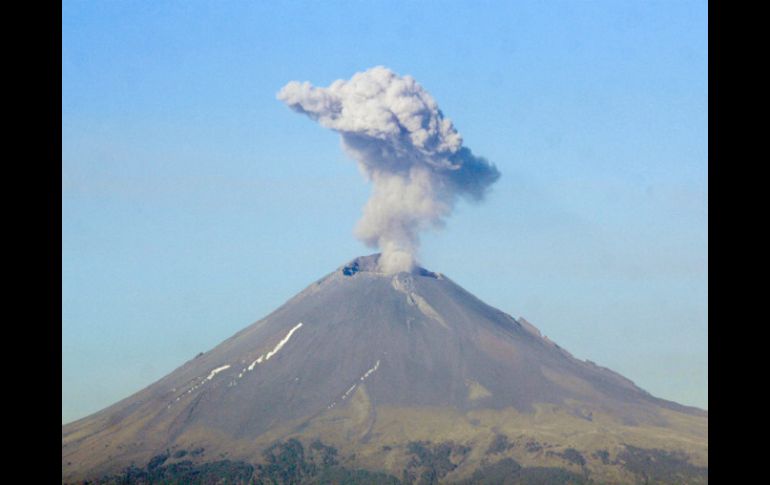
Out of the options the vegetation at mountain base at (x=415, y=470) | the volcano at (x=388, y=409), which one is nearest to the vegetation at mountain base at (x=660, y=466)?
the vegetation at mountain base at (x=415, y=470)

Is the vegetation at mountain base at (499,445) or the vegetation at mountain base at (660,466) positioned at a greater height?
the vegetation at mountain base at (499,445)

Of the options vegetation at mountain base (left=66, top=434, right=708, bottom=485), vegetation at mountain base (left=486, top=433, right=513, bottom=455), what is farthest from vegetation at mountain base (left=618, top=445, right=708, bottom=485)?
vegetation at mountain base (left=486, top=433, right=513, bottom=455)

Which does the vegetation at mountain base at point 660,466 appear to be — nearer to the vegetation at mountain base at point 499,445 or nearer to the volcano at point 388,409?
the volcano at point 388,409

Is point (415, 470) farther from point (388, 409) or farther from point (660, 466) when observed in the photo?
point (660, 466)

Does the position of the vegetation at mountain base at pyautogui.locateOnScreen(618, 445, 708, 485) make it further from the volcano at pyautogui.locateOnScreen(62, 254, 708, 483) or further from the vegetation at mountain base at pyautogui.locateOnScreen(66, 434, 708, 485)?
the volcano at pyautogui.locateOnScreen(62, 254, 708, 483)

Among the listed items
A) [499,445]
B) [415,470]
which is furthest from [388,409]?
[415,470]

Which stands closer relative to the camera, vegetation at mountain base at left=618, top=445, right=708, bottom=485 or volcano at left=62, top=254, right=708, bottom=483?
vegetation at mountain base at left=618, top=445, right=708, bottom=485
